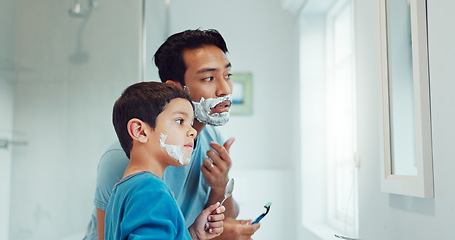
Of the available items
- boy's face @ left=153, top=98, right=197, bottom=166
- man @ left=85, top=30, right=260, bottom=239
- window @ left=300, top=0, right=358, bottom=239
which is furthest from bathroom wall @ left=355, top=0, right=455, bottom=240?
window @ left=300, top=0, right=358, bottom=239

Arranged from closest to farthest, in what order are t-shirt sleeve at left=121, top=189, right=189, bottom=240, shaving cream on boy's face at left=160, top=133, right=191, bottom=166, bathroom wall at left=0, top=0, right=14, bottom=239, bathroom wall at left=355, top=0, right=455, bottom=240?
1. t-shirt sleeve at left=121, top=189, right=189, bottom=240
2. shaving cream on boy's face at left=160, top=133, right=191, bottom=166
3. bathroom wall at left=355, top=0, right=455, bottom=240
4. bathroom wall at left=0, top=0, right=14, bottom=239

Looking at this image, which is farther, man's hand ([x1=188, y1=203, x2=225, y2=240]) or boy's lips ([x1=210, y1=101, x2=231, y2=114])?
boy's lips ([x1=210, y1=101, x2=231, y2=114])

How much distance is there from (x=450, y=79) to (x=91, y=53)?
1311 millimetres

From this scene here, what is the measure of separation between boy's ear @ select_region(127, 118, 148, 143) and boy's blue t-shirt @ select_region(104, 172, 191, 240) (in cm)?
Result: 7

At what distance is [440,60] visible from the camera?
3.17ft

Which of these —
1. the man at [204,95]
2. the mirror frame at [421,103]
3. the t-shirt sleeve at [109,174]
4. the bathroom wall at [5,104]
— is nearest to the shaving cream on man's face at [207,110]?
the man at [204,95]

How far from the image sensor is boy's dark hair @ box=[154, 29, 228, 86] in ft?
3.69

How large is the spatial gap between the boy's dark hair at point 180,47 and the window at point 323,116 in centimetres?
150

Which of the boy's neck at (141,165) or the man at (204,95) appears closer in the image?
the boy's neck at (141,165)

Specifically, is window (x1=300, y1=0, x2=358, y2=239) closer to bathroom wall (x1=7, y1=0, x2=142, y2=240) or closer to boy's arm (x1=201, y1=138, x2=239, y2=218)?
bathroom wall (x1=7, y1=0, x2=142, y2=240)

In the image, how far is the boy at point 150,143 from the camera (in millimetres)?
758

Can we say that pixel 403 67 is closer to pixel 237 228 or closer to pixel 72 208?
pixel 237 228

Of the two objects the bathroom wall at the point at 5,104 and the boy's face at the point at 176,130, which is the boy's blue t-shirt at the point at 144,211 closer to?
the boy's face at the point at 176,130

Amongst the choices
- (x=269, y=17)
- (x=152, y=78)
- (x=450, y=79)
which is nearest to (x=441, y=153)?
(x=450, y=79)
